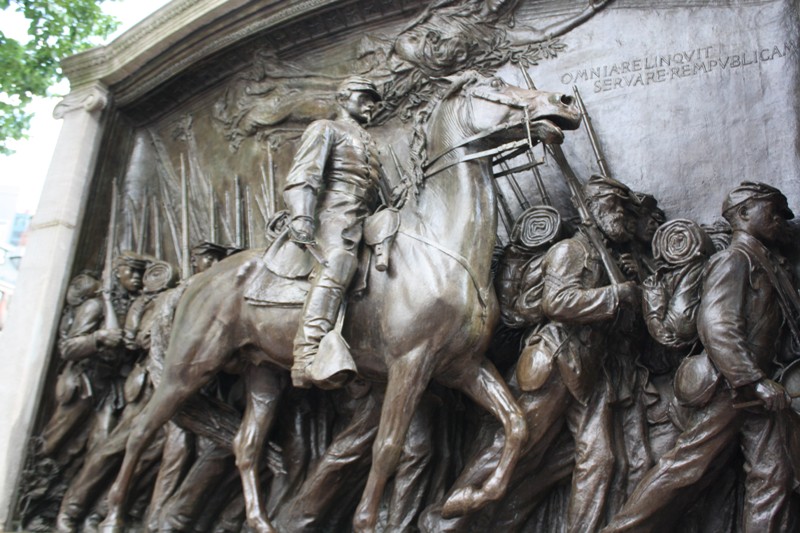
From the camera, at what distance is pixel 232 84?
396 inches

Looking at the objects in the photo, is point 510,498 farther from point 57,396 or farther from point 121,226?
point 121,226

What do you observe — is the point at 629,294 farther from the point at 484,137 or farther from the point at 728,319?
the point at 484,137

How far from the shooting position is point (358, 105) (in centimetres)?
724

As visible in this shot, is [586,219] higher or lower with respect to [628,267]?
higher

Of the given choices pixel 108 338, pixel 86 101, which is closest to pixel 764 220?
pixel 108 338

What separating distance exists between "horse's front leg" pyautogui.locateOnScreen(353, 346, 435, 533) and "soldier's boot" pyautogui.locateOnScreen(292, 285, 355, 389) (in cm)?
45

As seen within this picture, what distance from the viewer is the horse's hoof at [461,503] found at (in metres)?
5.93

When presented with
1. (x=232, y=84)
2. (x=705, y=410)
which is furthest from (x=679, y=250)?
(x=232, y=84)

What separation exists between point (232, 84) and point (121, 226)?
2144 mm

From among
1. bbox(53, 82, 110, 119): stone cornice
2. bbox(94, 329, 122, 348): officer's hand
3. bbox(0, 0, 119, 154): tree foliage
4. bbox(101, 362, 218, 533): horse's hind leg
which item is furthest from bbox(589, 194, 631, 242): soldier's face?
bbox(0, 0, 119, 154): tree foliage

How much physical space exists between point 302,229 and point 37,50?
367 inches

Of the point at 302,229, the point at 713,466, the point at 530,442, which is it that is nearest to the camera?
the point at 713,466

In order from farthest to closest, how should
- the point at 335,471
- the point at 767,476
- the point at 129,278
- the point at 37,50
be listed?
the point at 37,50, the point at 129,278, the point at 335,471, the point at 767,476

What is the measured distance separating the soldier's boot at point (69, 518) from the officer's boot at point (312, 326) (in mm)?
3552
